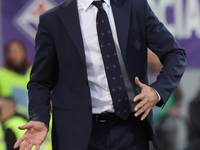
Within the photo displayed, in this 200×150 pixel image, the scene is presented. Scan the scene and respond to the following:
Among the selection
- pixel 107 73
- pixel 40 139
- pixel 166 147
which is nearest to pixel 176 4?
pixel 166 147

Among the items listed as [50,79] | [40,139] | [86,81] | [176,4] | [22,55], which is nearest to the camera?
[40,139]

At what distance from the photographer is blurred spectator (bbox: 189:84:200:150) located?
3.70 meters

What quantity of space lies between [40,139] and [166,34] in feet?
2.75

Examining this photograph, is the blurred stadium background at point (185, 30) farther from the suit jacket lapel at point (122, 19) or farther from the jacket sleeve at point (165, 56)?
the jacket sleeve at point (165, 56)

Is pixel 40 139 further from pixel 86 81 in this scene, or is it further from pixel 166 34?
pixel 166 34

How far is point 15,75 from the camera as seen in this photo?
3.39 m

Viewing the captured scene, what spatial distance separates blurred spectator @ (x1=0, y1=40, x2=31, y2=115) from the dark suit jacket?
5.32 ft

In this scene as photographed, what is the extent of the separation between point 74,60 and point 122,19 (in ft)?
1.09

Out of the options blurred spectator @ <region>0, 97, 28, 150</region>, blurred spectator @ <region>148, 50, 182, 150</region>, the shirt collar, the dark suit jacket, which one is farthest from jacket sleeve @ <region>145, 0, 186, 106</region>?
blurred spectator @ <region>0, 97, 28, 150</region>

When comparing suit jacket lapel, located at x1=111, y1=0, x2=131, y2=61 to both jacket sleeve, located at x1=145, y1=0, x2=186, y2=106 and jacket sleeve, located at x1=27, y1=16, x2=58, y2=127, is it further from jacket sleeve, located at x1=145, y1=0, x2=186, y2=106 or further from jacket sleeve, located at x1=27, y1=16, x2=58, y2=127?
jacket sleeve, located at x1=27, y1=16, x2=58, y2=127

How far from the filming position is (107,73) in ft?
5.65

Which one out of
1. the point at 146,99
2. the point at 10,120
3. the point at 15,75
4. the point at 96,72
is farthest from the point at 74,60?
the point at 10,120

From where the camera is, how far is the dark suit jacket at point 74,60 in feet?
5.65

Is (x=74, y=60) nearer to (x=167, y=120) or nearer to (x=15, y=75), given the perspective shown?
(x=15, y=75)
